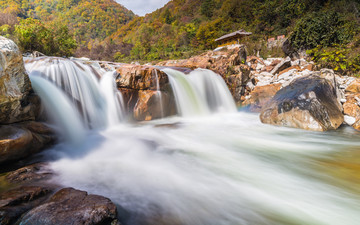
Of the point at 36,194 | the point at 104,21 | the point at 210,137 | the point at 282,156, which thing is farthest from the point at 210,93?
the point at 104,21

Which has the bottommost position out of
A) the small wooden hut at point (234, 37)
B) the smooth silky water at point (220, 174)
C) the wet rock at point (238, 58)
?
the smooth silky water at point (220, 174)

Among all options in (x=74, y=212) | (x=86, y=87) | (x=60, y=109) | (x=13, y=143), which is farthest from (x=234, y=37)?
(x=74, y=212)

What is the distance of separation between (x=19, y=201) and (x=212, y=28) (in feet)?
105

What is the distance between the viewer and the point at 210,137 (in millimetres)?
5395

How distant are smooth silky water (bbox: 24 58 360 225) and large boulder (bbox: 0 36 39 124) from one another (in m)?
1.04

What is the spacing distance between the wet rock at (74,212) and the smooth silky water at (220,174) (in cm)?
34

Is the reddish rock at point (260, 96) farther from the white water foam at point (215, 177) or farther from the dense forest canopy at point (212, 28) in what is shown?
the white water foam at point (215, 177)

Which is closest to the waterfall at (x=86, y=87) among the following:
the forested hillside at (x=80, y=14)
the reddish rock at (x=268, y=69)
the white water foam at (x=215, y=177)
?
the white water foam at (x=215, y=177)

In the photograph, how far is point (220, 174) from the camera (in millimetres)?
3184

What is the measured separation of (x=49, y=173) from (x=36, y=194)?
3.05 feet

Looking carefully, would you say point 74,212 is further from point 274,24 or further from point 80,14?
point 80,14

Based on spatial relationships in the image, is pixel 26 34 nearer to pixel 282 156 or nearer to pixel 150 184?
pixel 150 184

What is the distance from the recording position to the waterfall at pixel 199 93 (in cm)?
837

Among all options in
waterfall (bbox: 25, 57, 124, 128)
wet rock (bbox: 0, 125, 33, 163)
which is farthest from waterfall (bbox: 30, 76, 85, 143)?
wet rock (bbox: 0, 125, 33, 163)
